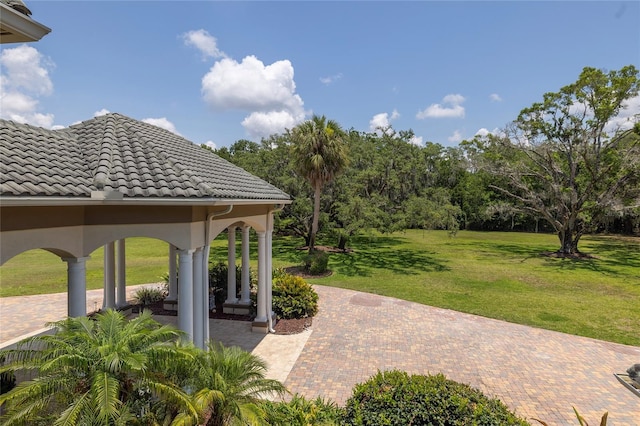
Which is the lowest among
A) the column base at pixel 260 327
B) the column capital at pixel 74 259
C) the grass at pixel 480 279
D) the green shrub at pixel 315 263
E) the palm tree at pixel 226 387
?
the grass at pixel 480 279

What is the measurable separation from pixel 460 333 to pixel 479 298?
516cm

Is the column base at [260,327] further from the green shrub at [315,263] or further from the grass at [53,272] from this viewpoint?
the green shrub at [315,263]

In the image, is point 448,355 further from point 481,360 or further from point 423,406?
point 423,406

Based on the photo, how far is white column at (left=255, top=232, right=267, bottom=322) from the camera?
11117mm

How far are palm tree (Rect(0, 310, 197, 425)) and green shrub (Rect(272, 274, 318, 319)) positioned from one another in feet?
24.6

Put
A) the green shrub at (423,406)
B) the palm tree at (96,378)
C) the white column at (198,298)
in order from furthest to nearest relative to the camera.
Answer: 1. the white column at (198,298)
2. the green shrub at (423,406)
3. the palm tree at (96,378)

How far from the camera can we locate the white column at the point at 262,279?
438 inches

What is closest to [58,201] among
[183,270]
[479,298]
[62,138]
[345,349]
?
[183,270]

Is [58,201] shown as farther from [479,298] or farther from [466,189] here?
[466,189]

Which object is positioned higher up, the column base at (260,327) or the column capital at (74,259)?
the column capital at (74,259)

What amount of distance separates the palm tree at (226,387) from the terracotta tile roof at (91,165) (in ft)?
8.37

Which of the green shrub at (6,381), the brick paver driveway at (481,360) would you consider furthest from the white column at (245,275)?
the green shrub at (6,381)

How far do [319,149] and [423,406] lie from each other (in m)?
15.5

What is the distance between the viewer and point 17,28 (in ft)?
15.0
